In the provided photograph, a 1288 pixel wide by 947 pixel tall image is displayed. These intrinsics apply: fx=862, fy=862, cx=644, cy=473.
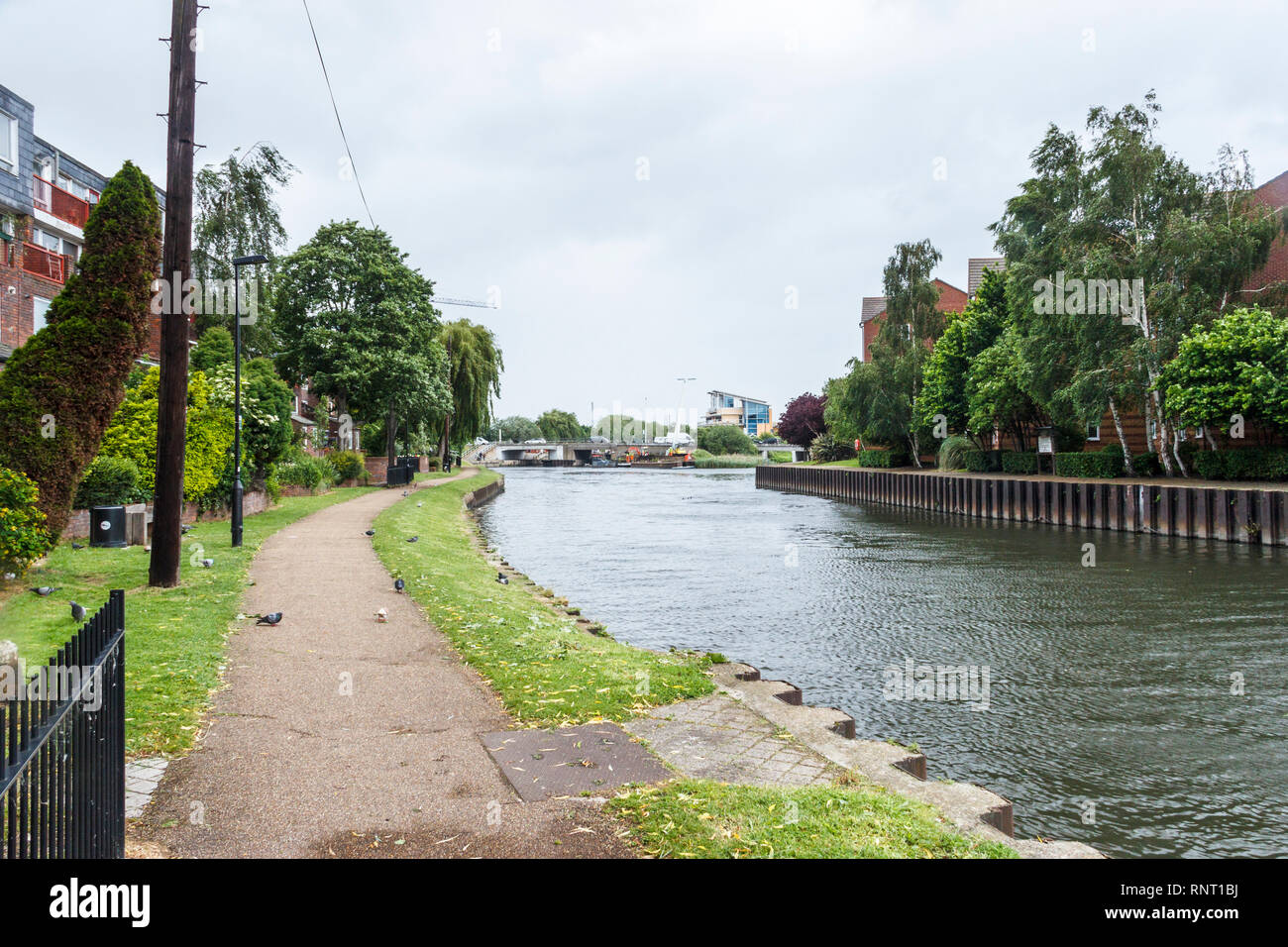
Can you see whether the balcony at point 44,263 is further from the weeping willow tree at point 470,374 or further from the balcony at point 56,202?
the weeping willow tree at point 470,374

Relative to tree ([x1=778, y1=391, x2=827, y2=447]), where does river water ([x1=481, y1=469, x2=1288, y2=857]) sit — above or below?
below

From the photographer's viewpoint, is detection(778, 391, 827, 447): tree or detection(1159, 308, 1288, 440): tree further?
detection(778, 391, 827, 447): tree

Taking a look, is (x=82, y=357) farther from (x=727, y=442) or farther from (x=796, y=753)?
(x=727, y=442)

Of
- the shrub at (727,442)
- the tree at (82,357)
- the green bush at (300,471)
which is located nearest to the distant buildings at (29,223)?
the green bush at (300,471)

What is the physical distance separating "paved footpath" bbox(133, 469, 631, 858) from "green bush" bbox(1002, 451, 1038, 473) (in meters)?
36.6

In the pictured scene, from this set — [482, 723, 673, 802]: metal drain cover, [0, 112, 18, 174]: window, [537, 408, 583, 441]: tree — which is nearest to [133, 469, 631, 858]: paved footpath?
[482, 723, 673, 802]: metal drain cover

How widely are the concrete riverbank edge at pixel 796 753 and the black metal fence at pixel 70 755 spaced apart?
10.6 ft

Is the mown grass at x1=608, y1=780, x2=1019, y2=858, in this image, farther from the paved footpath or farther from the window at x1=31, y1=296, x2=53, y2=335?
the window at x1=31, y1=296, x2=53, y2=335

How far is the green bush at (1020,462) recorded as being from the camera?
40.3 meters

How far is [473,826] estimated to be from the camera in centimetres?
466

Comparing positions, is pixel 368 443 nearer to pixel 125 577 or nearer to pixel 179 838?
pixel 125 577

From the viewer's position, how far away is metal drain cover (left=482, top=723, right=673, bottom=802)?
17.4ft

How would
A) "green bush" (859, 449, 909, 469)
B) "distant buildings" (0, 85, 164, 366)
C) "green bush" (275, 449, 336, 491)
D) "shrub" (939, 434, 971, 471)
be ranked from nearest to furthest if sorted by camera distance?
"distant buildings" (0, 85, 164, 366)
"green bush" (275, 449, 336, 491)
"shrub" (939, 434, 971, 471)
"green bush" (859, 449, 909, 469)
